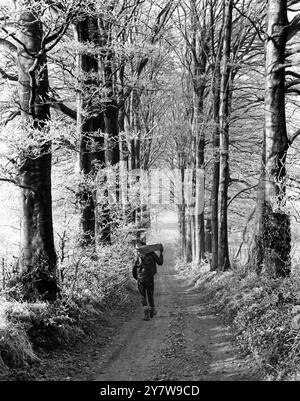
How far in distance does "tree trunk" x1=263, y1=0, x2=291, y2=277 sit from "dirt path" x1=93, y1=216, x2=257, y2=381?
6.61 ft

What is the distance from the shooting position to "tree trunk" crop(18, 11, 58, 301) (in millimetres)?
7125

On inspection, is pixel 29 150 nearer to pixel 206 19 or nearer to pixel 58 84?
pixel 58 84

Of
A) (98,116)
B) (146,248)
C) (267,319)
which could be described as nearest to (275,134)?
(267,319)

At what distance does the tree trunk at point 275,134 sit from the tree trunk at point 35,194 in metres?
4.41

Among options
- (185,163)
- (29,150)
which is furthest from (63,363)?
(185,163)

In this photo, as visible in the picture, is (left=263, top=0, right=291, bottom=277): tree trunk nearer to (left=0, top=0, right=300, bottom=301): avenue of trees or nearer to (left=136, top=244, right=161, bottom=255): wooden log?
(left=0, top=0, right=300, bottom=301): avenue of trees

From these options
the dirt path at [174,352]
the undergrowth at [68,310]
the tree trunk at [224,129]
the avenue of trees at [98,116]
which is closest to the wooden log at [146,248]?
the undergrowth at [68,310]

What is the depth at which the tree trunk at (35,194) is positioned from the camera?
23.4 feet

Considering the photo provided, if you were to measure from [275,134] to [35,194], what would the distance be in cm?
510

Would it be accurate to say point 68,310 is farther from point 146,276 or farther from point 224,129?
point 224,129

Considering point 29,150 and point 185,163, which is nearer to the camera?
point 29,150

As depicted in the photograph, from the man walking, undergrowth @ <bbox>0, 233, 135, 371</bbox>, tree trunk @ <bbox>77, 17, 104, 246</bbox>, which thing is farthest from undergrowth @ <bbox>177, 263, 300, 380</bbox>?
tree trunk @ <bbox>77, 17, 104, 246</bbox>
